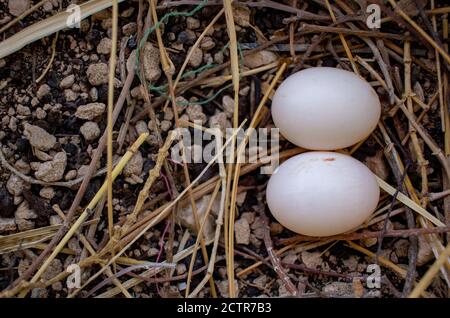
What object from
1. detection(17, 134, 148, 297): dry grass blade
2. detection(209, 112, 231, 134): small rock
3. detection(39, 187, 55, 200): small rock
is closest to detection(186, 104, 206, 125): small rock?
detection(209, 112, 231, 134): small rock

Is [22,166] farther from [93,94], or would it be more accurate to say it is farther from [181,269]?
[181,269]

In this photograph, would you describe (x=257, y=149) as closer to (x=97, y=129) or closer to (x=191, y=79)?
(x=191, y=79)

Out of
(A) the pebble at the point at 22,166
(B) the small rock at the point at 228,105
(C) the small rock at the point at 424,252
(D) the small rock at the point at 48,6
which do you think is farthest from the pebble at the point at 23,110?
(C) the small rock at the point at 424,252

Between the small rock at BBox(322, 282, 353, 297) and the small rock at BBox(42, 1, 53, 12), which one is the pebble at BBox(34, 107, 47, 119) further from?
the small rock at BBox(322, 282, 353, 297)

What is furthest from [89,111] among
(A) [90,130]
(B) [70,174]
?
(B) [70,174]

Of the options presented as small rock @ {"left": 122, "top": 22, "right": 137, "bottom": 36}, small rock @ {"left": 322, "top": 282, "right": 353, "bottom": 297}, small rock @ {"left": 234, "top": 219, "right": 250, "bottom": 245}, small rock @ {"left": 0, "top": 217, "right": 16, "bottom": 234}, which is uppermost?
small rock @ {"left": 122, "top": 22, "right": 137, "bottom": 36}
